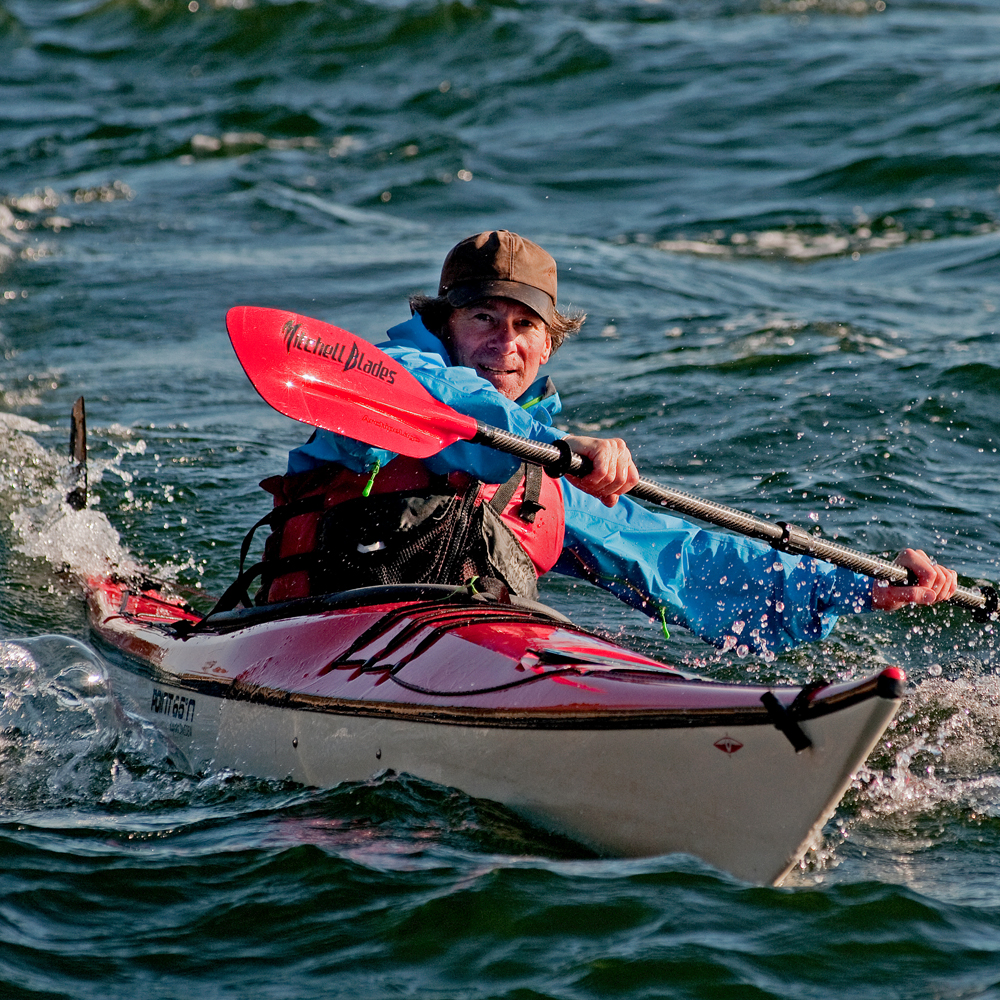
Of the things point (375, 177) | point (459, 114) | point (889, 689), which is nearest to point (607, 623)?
point (889, 689)

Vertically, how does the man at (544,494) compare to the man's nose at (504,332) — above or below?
below

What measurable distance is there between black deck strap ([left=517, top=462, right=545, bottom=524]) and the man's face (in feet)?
1.00

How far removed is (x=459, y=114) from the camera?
15406 millimetres

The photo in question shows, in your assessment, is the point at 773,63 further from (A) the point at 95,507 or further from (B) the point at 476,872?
(B) the point at 476,872

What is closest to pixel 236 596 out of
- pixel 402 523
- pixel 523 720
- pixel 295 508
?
pixel 295 508

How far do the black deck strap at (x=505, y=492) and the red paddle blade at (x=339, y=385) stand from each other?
291 millimetres

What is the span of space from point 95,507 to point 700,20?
1464 centimetres

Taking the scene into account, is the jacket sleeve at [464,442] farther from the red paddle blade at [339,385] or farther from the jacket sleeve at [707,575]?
the jacket sleeve at [707,575]

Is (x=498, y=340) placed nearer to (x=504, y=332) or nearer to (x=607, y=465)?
(x=504, y=332)

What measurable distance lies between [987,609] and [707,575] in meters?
0.98

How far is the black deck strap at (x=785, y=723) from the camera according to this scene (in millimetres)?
2611

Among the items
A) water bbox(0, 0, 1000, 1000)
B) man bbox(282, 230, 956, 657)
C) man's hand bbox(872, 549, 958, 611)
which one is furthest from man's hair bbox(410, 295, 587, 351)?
water bbox(0, 0, 1000, 1000)

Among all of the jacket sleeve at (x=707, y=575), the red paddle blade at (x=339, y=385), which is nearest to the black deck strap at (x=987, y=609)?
the jacket sleeve at (x=707, y=575)

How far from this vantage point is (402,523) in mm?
3623
